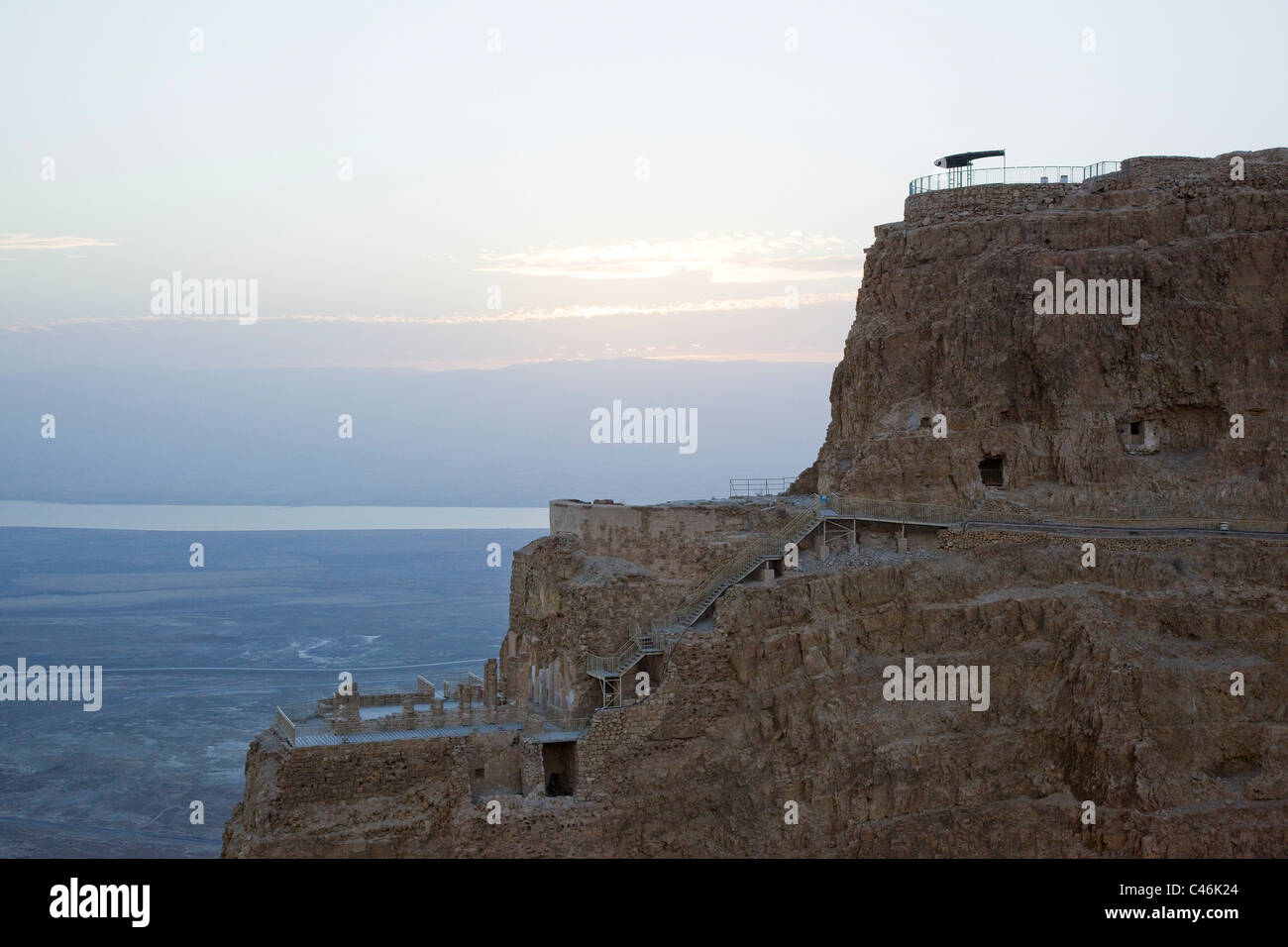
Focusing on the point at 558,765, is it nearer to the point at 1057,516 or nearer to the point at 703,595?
the point at 703,595

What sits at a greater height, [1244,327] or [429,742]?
[1244,327]

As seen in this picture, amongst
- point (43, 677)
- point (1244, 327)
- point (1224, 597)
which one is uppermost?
point (1244, 327)

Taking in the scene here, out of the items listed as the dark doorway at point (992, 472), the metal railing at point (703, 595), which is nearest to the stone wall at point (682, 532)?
the metal railing at point (703, 595)

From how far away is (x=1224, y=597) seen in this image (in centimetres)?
3612

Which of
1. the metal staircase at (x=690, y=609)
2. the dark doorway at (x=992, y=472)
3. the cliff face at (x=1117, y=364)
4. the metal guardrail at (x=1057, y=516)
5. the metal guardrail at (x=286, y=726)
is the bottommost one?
the metal guardrail at (x=286, y=726)

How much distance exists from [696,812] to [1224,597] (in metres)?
13.0

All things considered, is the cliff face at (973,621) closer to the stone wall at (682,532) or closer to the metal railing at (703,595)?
the stone wall at (682,532)

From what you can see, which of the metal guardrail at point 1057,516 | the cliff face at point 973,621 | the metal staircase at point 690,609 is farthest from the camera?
the metal guardrail at point 1057,516

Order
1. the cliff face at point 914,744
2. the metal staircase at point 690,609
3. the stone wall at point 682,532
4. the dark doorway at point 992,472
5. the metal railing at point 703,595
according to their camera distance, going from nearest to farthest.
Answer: the cliff face at point 914,744 → the metal staircase at point 690,609 → the metal railing at point 703,595 → the stone wall at point 682,532 → the dark doorway at point 992,472

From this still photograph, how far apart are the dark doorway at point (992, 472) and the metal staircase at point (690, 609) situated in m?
4.57

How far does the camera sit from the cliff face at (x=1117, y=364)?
3872cm
